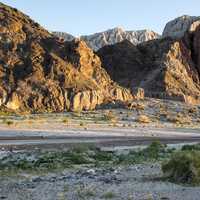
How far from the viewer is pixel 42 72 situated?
232ft

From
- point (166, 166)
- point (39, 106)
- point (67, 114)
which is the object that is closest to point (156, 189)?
point (166, 166)

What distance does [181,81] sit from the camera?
96938 mm

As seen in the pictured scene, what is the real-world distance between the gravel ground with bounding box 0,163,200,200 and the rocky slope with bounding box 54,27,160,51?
132964 millimetres

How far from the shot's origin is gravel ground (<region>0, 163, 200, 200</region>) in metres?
13.3

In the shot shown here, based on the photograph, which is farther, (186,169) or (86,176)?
(86,176)

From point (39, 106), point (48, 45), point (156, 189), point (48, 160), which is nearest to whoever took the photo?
point (156, 189)

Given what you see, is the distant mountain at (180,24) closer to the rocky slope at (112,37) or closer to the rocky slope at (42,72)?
the rocky slope at (112,37)

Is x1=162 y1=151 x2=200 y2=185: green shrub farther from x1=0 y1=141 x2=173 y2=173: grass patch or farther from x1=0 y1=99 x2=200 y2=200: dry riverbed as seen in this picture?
x1=0 y1=141 x2=173 y2=173: grass patch

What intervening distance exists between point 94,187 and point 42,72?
5670 cm

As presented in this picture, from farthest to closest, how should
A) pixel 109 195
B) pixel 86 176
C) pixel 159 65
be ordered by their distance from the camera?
pixel 159 65
pixel 86 176
pixel 109 195

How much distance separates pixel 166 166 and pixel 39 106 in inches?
2048

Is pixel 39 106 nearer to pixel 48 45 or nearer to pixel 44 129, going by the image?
pixel 48 45

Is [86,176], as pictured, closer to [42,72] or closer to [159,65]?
[42,72]

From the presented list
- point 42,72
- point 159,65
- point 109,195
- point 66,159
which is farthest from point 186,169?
point 159,65
